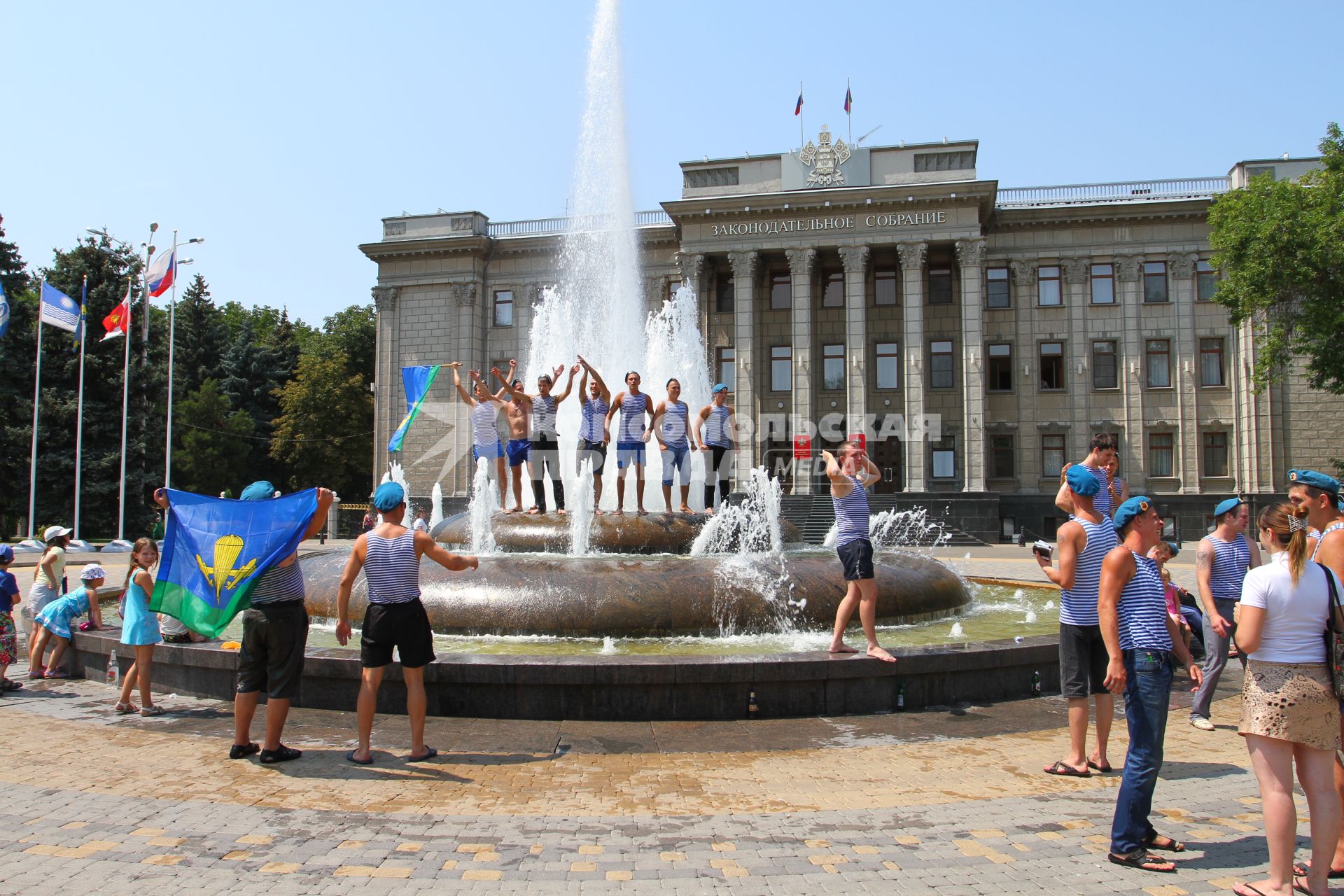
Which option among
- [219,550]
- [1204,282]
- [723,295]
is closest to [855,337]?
[723,295]

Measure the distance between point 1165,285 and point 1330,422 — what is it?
8951mm

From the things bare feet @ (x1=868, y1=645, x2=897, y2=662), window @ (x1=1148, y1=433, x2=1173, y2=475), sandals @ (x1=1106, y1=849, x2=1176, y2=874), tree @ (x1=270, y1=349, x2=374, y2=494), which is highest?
tree @ (x1=270, y1=349, x2=374, y2=494)

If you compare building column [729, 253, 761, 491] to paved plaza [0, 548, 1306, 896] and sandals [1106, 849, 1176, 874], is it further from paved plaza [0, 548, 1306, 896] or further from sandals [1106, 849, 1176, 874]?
sandals [1106, 849, 1176, 874]

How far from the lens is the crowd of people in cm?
385

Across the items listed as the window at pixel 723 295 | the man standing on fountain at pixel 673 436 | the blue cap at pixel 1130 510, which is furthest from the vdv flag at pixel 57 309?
the blue cap at pixel 1130 510

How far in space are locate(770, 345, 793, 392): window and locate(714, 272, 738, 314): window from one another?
3234mm

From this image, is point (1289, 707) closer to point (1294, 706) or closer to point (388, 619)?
point (1294, 706)

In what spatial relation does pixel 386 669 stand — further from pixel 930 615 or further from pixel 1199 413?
pixel 1199 413

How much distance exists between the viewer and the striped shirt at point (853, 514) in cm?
758


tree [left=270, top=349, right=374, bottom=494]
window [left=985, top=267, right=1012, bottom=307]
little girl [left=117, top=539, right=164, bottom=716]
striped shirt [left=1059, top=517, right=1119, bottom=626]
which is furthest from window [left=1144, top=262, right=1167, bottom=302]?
tree [left=270, top=349, right=374, bottom=494]

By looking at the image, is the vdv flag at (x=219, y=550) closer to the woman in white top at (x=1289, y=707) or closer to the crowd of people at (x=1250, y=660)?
the crowd of people at (x=1250, y=660)

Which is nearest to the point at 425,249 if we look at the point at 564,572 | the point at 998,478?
the point at 998,478

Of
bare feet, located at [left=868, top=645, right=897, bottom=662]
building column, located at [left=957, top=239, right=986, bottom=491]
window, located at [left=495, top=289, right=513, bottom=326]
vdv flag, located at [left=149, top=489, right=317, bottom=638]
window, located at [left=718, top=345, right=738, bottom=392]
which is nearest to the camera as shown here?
vdv flag, located at [left=149, top=489, right=317, bottom=638]

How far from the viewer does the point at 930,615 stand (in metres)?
11.1
